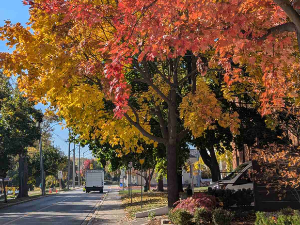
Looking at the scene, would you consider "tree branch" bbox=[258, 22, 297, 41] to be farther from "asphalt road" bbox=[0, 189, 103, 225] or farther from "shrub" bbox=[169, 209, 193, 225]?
"asphalt road" bbox=[0, 189, 103, 225]

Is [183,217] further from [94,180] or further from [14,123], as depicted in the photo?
[94,180]

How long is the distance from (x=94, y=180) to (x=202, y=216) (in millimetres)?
46510

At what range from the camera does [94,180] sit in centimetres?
5694

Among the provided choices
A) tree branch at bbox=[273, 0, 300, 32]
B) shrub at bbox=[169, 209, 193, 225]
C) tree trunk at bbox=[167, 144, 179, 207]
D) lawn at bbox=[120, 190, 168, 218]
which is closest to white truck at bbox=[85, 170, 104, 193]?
lawn at bbox=[120, 190, 168, 218]

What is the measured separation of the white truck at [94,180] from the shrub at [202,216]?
149ft

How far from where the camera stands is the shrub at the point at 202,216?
1178 cm

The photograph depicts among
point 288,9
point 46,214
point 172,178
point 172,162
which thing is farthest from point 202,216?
point 46,214

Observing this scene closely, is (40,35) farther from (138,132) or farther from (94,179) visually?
(94,179)

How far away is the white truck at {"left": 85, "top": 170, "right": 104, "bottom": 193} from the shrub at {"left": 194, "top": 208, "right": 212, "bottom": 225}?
45.5 meters

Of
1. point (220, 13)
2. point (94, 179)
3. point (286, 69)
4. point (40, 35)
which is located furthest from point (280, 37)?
point (94, 179)

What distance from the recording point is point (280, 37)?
8375mm

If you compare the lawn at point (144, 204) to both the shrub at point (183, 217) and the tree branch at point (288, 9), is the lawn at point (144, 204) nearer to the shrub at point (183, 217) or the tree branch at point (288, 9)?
the shrub at point (183, 217)

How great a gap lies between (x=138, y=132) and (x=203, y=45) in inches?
346

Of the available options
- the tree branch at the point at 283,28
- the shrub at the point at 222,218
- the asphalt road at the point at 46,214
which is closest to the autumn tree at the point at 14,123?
the asphalt road at the point at 46,214
